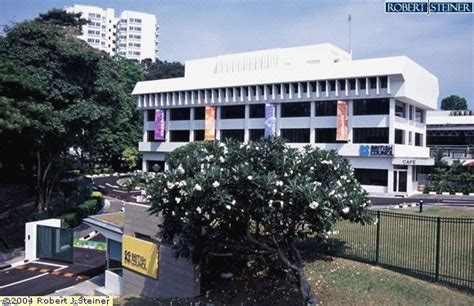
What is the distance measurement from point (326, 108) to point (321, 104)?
0.69 meters

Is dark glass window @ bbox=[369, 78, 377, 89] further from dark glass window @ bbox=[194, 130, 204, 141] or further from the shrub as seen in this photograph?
the shrub

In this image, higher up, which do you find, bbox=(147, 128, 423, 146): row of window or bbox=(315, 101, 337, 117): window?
bbox=(315, 101, 337, 117): window

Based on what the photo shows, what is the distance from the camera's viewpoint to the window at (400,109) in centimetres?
4475

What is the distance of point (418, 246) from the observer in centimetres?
1336

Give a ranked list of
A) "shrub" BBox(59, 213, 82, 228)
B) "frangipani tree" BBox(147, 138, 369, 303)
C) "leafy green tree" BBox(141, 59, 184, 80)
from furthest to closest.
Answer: "leafy green tree" BBox(141, 59, 184, 80) → "shrub" BBox(59, 213, 82, 228) → "frangipani tree" BBox(147, 138, 369, 303)

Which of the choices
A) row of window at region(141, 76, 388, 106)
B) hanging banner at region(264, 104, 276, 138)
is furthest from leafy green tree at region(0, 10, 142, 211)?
row of window at region(141, 76, 388, 106)

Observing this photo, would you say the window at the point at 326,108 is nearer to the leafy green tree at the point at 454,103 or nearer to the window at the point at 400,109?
the window at the point at 400,109

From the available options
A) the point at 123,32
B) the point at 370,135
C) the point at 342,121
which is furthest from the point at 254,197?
the point at 123,32

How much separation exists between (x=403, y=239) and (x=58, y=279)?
15147mm

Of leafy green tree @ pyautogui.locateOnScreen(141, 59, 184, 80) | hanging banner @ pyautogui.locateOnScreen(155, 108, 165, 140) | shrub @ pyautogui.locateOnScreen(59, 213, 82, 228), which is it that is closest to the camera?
shrub @ pyautogui.locateOnScreen(59, 213, 82, 228)

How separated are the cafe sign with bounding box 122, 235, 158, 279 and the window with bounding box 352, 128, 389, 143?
3178 cm

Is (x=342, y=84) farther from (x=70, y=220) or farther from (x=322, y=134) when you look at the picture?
(x=70, y=220)

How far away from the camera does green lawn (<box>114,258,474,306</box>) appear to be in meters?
11.6

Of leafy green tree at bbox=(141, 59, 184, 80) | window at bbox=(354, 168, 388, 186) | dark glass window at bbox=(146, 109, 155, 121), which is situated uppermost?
leafy green tree at bbox=(141, 59, 184, 80)
